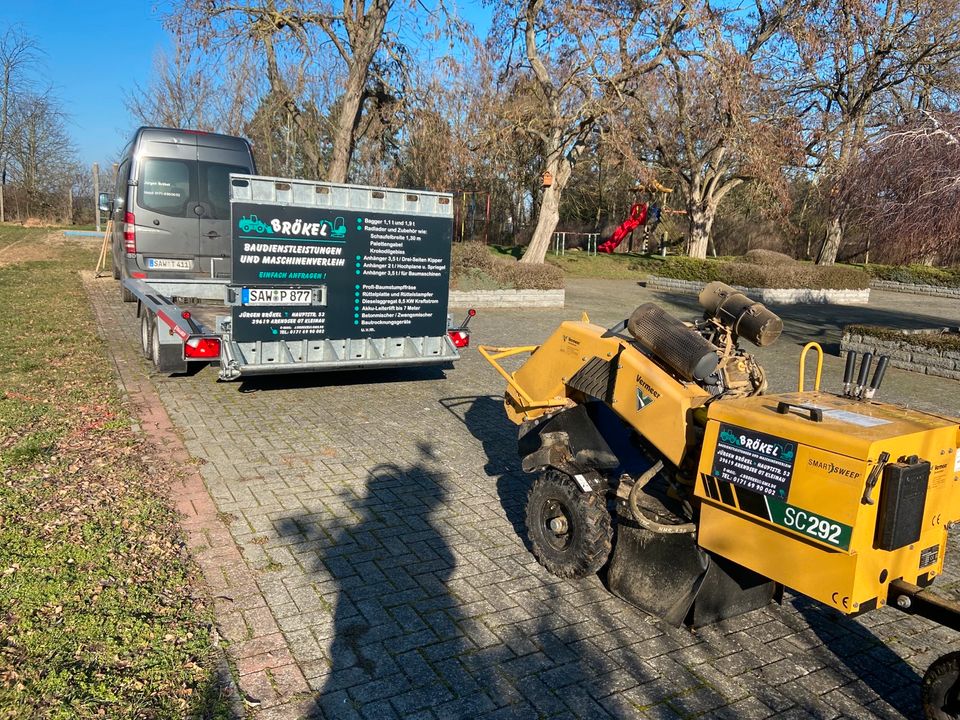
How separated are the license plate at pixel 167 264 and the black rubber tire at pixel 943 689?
11.2 meters

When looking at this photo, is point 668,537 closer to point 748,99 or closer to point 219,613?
point 219,613

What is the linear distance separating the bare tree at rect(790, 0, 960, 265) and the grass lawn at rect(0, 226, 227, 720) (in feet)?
66.0

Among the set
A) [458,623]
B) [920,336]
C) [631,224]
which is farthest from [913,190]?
[631,224]

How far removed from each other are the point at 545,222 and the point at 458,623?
21237 millimetres

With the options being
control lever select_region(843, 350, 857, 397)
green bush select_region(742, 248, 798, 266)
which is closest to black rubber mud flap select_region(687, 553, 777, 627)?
control lever select_region(843, 350, 857, 397)

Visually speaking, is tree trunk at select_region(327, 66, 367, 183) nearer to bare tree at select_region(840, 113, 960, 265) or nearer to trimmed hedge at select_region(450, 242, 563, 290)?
trimmed hedge at select_region(450, 242, 563, 290)

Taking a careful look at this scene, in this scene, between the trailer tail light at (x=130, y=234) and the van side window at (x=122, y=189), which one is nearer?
the trailer tail light at (x=130, y=234)

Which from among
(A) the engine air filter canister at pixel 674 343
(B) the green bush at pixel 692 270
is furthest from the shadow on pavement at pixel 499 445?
(B) the green bush at pixel 692 270

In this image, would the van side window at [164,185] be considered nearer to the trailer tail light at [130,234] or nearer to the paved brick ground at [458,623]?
the trailer tail light at [130,234]

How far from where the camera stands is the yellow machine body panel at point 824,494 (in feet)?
9.42

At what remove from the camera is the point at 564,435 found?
4.66 metres

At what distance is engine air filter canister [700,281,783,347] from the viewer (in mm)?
3848

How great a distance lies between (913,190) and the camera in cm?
1221

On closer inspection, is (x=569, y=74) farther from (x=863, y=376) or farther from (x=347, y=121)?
(x=863, y=376)
